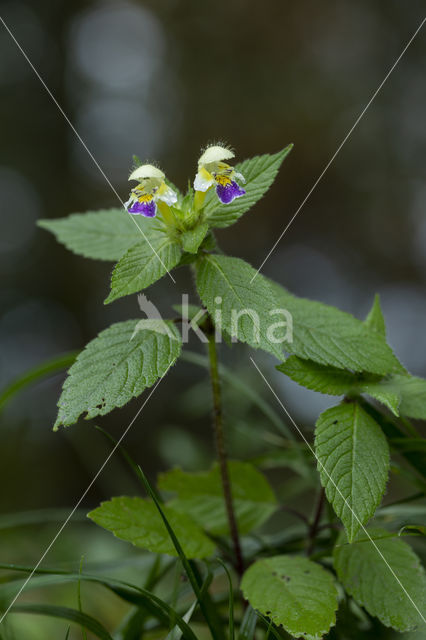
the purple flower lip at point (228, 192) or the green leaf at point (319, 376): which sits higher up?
the purple flower lip at point (228, 192)

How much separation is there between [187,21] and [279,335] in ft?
8.25

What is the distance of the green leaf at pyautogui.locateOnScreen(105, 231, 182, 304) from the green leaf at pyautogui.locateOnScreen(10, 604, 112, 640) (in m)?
0.33

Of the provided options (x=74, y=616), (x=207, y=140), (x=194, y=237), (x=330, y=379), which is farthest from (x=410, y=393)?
(x=207, y=140)

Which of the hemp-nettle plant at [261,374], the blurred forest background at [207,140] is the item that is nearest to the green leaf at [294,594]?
the hemp-nettle plant at [261,374]

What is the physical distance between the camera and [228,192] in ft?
1.80

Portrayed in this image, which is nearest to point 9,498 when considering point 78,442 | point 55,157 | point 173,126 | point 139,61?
point 78,442

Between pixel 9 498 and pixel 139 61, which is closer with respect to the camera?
pixel 9 498

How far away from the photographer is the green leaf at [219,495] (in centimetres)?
70

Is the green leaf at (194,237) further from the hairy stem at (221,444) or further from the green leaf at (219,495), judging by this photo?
the green leaf at (219,495)

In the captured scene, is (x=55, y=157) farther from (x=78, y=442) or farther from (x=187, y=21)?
(x=78, y=442)

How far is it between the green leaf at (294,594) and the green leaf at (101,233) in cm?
42

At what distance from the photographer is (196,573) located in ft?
2.00

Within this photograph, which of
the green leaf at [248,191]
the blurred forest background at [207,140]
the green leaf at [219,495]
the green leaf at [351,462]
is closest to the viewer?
the green leaf at [351,462]

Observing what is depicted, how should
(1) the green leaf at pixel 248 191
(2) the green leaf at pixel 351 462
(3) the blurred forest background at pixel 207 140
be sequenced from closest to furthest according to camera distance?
(2) the green leaf at pixel 351 462
(1) the green leaf at pixel 248 191
(3) the blurred forest background at pixel 207 140
